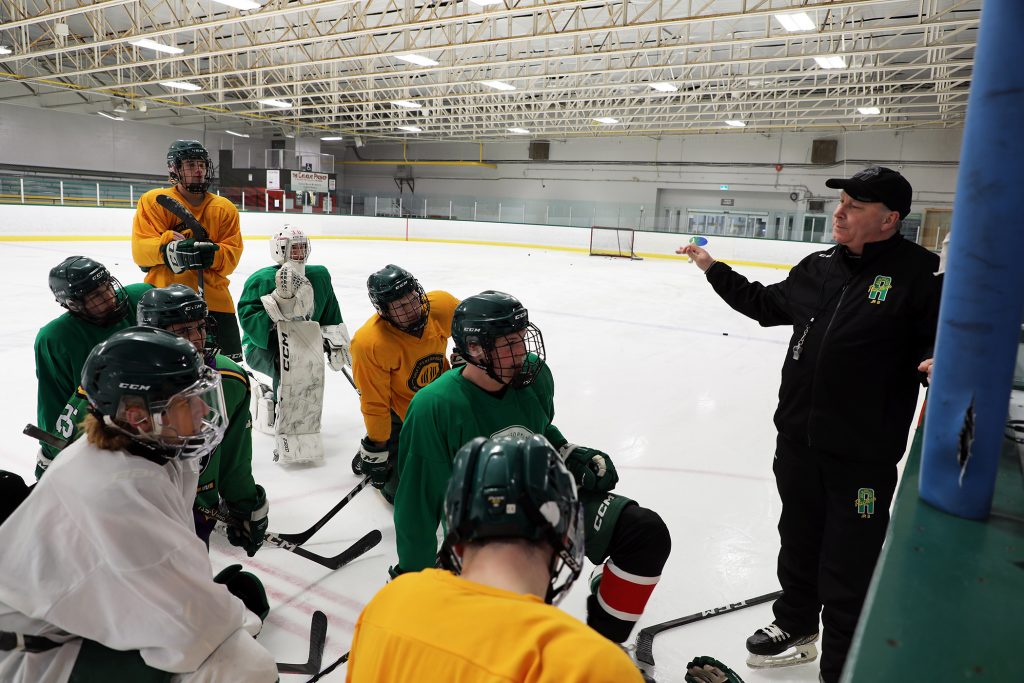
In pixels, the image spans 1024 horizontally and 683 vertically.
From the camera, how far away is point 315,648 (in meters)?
2.05

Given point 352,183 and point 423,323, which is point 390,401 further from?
point 352,183

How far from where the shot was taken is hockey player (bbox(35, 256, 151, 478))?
2279mm

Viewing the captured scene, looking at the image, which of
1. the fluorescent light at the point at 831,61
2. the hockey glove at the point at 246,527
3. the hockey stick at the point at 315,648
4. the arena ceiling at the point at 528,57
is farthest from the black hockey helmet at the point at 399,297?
the fluorescent light at the point at 831,61

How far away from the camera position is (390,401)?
2.91 m

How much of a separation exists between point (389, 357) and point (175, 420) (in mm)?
1437

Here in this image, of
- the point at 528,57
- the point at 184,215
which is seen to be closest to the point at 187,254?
the point at 184,215

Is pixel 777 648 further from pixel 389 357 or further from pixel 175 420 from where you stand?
pixel 175 420

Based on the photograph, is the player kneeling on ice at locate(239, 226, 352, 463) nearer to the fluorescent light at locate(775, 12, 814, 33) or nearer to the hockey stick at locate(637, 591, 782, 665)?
the hockey stick at locate(637, 591, 782, 665)

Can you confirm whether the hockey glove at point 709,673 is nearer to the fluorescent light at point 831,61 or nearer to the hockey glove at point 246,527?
the hockey glove at point 246,527

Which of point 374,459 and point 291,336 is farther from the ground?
point 291,336

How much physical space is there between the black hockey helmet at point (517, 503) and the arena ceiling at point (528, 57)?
1052 cm

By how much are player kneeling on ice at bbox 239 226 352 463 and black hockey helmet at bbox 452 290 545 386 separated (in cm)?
176

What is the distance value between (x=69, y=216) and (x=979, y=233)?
1594 centimetres

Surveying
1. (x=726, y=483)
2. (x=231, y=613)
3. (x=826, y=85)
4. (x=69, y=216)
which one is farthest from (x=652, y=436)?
(x=826, y=85)
